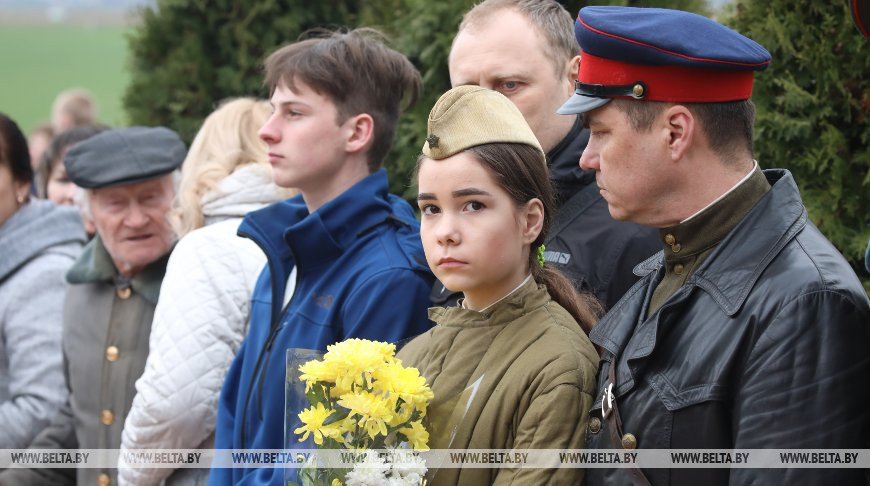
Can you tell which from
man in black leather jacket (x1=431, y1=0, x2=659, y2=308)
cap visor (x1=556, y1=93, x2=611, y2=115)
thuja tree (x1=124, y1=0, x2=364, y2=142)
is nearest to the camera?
cap visor (x1=556, y1=93, x2=611, y2=115)

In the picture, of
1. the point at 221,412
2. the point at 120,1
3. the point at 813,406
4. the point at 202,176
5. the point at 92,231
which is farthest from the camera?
the point at 120,1

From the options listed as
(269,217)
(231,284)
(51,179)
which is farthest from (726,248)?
(51,179)

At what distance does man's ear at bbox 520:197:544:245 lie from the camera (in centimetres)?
299

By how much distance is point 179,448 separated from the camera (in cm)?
418

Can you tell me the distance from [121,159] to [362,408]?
8.68ft

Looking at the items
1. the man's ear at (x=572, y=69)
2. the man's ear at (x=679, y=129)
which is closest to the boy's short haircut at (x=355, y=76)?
the man's ear at (x=572, y=69)

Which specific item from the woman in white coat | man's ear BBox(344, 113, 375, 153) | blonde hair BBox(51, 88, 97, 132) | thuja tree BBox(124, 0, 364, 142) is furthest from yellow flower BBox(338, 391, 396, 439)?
blonde hair BBox(51, 88, 97, 132)

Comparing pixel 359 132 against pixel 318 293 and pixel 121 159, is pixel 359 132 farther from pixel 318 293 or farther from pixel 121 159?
pixel 121 159

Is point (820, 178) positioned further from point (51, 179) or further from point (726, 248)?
point (51, 179)

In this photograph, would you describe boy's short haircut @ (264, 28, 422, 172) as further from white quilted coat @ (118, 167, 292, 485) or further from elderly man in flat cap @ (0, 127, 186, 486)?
elderly man in flat cap @ (0, 127, 186, 486)

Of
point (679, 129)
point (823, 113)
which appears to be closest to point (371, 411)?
point (679, 129)

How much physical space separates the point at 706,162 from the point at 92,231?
14.0 feet

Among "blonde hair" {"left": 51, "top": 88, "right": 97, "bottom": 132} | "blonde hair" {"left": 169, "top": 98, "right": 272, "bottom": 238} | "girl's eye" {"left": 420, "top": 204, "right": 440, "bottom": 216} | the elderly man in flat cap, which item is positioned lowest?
"blonde hair" {"left": 51, "top": 88, "right": 97, "bottom": 132}

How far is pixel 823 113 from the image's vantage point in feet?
11.9
